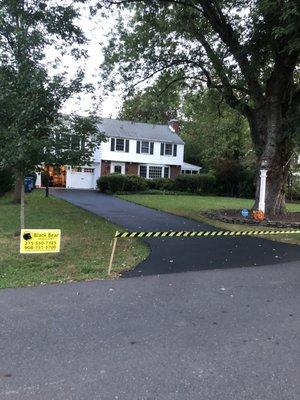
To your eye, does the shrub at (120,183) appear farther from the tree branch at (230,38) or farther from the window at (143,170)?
the tree branch at (230,38)

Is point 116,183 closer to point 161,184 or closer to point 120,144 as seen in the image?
point 161,184

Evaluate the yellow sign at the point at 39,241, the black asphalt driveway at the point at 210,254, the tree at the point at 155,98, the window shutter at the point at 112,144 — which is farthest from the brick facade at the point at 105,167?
the yellow sign at the point at 39,241

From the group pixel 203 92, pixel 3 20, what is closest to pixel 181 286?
pixel 3 20

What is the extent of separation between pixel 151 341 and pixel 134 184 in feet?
108

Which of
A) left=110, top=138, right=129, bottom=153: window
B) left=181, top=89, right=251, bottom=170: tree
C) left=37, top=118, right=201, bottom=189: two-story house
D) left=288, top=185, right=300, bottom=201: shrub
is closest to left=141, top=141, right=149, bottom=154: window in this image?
left=37, top=118, right=201, bottom=189: two-story house

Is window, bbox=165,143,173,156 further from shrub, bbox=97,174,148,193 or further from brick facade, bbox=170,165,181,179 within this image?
shrub, bbox=97,174,148,193

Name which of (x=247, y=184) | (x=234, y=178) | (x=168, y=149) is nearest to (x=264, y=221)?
(x=247, y=184)

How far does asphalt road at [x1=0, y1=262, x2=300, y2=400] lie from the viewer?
402 centimetres

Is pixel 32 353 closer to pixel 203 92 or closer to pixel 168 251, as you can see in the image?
pixel 168 251

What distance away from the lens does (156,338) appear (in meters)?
5.25

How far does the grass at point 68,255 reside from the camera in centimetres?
835

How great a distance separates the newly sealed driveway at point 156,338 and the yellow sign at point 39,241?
5.13 feet

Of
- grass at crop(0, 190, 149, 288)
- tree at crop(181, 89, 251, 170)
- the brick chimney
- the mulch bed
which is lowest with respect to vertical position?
grass at crop(0, 190, 149, 288)

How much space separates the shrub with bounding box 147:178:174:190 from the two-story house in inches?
210
